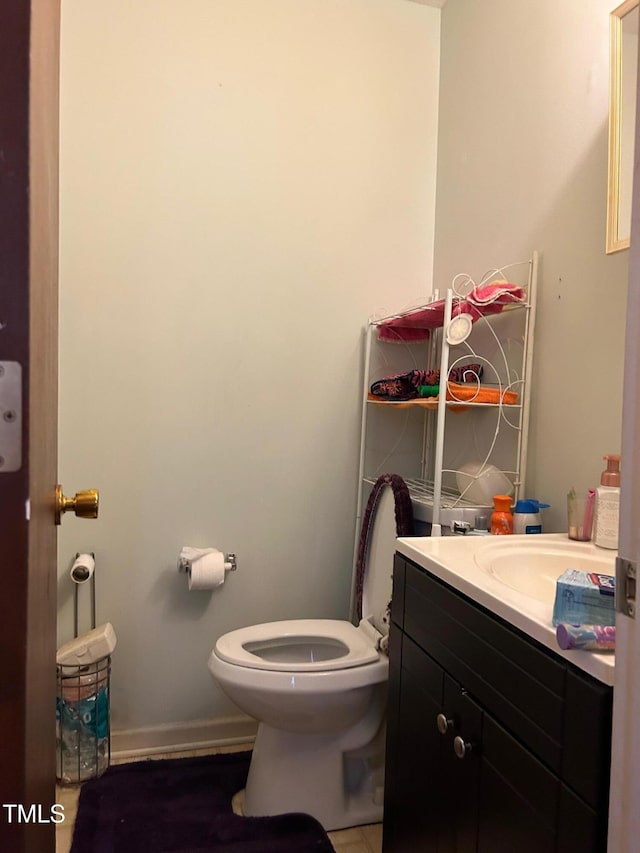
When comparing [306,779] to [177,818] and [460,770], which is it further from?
[460,770]

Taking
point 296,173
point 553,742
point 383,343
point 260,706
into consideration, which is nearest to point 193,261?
point 296,173

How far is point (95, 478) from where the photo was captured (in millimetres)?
1841

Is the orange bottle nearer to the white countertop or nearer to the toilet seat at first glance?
the white countertop

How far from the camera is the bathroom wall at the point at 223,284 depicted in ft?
5.96

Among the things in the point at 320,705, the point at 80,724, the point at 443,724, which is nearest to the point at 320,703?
the point at 320,705

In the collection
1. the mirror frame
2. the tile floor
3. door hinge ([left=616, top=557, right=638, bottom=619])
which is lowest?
the tile floor

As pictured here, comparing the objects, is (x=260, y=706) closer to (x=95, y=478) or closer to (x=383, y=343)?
(x=95, y=478)

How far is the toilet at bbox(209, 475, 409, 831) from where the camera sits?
1.50 m

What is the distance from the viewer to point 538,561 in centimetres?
Result: 121

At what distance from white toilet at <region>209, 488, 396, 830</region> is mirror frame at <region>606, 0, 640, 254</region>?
866 mm

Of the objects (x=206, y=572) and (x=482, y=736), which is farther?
(x=206, y=572)

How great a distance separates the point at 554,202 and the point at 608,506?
765mm

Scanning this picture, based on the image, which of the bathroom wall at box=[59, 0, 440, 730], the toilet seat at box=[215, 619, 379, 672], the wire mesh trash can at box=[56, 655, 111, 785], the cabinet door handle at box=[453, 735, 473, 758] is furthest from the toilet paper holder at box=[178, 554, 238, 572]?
the cabinet door handle at box=[453, 735, 473, 758]

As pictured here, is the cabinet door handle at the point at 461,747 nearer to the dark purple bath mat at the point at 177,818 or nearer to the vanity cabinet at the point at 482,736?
the vanity cabinet at the point at 482,736
